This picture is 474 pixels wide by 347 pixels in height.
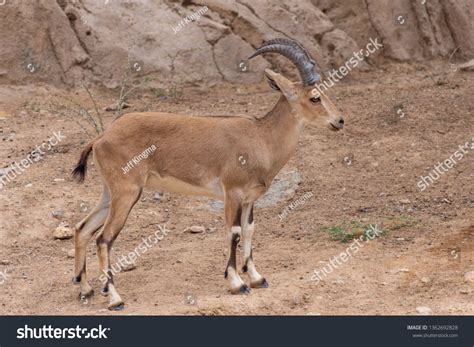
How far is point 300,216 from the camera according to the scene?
11.7m

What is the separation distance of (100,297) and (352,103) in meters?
6.76

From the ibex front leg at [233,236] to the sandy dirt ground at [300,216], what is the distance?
0.57 feet

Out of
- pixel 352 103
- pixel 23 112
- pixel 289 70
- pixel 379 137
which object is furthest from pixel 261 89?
pixel 23 112

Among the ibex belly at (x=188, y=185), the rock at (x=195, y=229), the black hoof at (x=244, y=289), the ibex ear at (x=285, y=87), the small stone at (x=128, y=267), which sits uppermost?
the ibex ear at (x=285, y=87)

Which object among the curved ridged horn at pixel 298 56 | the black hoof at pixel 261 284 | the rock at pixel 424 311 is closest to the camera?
the rock at pixel 424 311

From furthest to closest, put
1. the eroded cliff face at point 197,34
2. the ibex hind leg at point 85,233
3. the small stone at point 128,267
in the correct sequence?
the eroded cliff face at point 197,34
the small stone at point 128,267
the ibex hind leg at point 85,233

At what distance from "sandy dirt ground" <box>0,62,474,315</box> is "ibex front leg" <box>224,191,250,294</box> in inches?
6.9

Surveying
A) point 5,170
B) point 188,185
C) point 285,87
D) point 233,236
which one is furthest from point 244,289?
point 5,170

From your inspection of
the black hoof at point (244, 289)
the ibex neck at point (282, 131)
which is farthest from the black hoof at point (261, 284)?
the ibex neck at point (282, 131)

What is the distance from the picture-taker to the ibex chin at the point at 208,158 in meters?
9.33

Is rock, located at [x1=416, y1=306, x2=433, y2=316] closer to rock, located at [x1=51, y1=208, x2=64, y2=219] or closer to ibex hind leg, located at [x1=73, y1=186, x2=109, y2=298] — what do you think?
ibex hind leg, located at [x1=73, y1=186, x2=109, y2=298]

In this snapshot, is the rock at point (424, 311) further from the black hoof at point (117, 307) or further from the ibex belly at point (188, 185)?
the black hoof at point (117, 307)

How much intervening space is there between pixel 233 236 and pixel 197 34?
23.2 feet

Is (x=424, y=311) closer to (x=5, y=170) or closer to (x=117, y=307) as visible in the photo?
(x=117, y=307)
